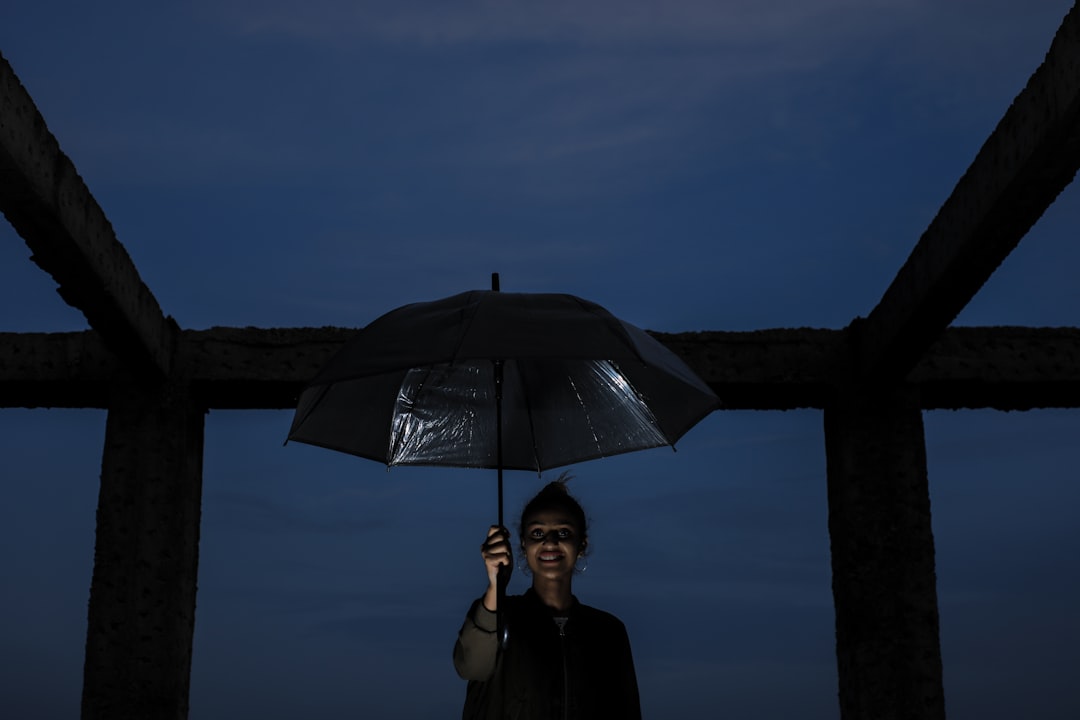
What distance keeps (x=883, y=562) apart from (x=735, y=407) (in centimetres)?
130

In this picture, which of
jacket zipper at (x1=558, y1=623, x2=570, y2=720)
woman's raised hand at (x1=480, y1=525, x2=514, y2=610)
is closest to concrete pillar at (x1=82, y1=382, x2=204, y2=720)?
jacket zipper at (x1=558, y1=623, x2=570, y2=720)

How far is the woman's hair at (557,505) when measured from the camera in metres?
3.88

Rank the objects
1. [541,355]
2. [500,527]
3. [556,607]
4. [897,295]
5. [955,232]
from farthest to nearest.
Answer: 1. [897,295]
2. [955,232]
3. [556,607]
4. [500,527]
5. [541,355]

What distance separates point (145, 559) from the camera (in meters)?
6.86

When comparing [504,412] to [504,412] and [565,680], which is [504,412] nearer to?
[504,412]

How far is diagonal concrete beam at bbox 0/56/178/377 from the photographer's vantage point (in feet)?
15.5

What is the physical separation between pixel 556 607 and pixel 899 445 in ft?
12.6

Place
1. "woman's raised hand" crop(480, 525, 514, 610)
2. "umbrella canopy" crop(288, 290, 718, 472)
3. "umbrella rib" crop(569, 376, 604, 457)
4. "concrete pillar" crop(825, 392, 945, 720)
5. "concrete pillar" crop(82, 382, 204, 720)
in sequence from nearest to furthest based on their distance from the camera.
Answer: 1. "woman's raised hand" crop(480, 525, 514, 610)
2. "umbrella canopy" crop(288, 290, 718, 472)
3. "umbrella rib" crop(569, 376, 604, 457)
4. "concrete pillar" crop(82, 382, 204, 720)
5. "concrete pillar" crop(825, 392, 945, 720)

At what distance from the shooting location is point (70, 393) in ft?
24.1

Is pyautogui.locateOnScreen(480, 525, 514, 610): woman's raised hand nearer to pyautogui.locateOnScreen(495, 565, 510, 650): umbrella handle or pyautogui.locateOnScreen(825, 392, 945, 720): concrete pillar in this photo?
pyautogui.locateOnScreen(495, 565, 510, 650): umbrella handle

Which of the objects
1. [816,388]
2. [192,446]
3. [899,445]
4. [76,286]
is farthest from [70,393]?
[899,445]

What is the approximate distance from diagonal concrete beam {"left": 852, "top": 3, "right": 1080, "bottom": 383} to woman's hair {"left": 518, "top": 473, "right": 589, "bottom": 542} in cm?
233

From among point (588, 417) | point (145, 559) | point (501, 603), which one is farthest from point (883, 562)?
point (145, 559)

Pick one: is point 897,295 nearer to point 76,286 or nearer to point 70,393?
point 76,286
